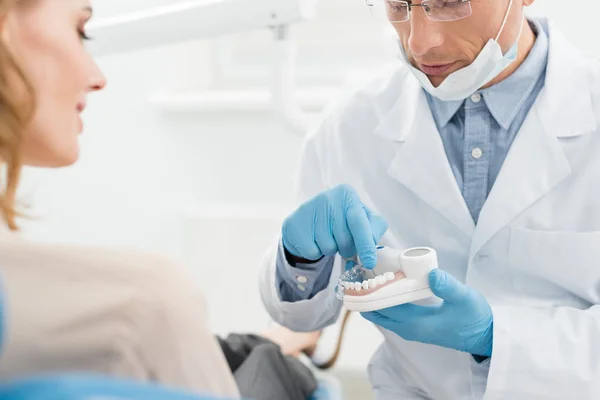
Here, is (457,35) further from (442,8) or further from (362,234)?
(362,234)

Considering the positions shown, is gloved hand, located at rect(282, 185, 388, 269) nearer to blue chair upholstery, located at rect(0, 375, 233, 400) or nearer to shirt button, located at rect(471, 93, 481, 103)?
shirt button, located at rect(471, 93, 481, 103)

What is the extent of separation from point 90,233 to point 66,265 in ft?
5.00

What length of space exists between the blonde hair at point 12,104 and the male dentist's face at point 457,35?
25.5 inches

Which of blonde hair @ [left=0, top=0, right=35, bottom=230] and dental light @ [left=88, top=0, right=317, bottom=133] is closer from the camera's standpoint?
blonde hair @ [left=0, top=0, right=35, bottom=230]

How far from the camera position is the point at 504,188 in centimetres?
122

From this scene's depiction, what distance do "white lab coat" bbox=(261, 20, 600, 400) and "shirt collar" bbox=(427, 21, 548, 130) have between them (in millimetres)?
28

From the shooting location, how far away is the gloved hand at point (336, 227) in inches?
43.4

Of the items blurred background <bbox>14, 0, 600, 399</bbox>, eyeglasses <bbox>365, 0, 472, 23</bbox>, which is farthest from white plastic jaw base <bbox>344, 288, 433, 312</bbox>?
blurred background <bbox>14, 0, 600, 399</bbox>

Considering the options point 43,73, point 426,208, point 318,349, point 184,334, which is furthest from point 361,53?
point 184,334

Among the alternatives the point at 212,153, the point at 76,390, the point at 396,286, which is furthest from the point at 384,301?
the point at 212,153

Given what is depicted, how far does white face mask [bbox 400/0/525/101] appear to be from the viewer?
118cm

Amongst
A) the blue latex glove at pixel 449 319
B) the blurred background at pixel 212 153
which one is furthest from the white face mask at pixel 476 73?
the blurred background at pixel 212 153

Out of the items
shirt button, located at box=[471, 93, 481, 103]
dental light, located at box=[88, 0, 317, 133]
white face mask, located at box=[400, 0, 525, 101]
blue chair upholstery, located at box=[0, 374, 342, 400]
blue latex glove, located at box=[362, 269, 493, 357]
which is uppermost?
blue chair upholstery, located at box=[0, 374, 342, 400]

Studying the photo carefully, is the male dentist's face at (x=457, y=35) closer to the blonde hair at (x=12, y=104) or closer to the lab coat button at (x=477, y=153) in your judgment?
the lab coat button at (x=477, y=153)
